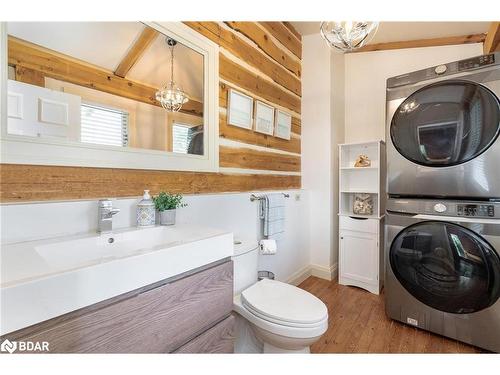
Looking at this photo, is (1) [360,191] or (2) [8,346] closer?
(2) [8,346]

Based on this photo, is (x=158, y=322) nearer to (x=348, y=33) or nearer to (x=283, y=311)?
(x=283, y=311)

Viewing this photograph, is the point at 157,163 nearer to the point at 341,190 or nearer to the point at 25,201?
the point at 25,201

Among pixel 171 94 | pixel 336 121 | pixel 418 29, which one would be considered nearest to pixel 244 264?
pixel 171 94

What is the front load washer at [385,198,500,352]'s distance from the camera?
1485mm

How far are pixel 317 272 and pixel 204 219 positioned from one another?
176 centimetres

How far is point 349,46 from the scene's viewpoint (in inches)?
62.7

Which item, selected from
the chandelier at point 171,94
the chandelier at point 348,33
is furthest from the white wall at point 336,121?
the chandelier at point 171,94

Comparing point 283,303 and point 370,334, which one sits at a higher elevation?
point 283,303

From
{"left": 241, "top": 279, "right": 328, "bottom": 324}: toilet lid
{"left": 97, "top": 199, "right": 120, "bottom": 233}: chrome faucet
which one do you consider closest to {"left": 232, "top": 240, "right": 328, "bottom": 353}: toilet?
{"left": 241, "top": 279, "right": 328, "bottom": 324}: toilet lid

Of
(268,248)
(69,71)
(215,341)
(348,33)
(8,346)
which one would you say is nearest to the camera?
(8,346)

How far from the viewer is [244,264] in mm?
1418
